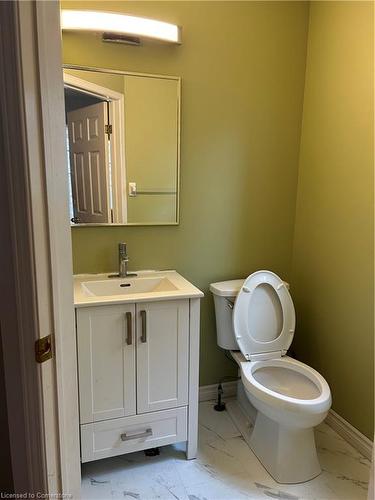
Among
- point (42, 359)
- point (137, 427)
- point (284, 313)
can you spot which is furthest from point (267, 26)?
point (137, 427)

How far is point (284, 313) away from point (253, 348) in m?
0.26

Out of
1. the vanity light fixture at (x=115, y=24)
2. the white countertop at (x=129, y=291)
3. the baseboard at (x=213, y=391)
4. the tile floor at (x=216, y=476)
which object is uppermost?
the vanity light fixture at (x=115, y=24)

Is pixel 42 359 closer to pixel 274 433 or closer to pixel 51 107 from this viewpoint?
pixel 51 107

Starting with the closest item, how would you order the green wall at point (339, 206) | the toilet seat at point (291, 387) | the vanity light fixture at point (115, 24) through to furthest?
1. the toilet seat at point (291, 387)
2. the vanity light fixture at point (115, 24)
3. the green wall at point (339, 206)

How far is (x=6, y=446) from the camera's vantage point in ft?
3.47

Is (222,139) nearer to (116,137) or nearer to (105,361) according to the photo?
(116,137)

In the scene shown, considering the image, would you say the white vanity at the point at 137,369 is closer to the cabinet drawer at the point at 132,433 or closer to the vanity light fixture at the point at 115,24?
the cabinet drawer at the point at 132,433

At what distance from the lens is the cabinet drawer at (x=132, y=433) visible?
1649 millimetres

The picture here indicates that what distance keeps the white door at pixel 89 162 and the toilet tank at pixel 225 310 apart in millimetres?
719

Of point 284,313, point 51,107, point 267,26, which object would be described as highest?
point 267,26

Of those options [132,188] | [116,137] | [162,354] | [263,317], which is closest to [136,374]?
[162,354]

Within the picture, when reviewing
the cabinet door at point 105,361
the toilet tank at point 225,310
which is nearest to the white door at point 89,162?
the cabinet door at point 105,361

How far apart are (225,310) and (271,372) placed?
0.41 metres

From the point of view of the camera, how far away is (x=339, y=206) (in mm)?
1957
